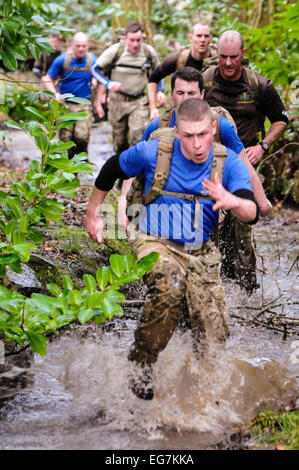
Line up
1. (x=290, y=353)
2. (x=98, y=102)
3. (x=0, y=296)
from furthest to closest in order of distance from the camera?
(x=98, y=102) → (x=290, y=353) → (x=0, y=296)

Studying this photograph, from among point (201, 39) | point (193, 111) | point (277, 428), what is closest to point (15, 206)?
point (193, 111)

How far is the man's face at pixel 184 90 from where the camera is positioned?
18.4 ft

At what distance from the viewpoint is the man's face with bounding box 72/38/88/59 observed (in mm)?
10273

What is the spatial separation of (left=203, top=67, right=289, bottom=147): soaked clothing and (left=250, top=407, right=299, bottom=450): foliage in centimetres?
362

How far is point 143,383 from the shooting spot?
13.7 feet

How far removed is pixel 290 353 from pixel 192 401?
46.8 inches

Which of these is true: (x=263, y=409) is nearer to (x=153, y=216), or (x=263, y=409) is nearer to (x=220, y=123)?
(x=153, y=216)

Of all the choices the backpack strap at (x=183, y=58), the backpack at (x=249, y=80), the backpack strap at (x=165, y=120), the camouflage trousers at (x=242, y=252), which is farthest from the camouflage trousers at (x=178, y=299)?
the backpack strap at (x=183, y=58)

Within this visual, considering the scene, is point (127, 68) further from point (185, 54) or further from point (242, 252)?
point (242, 252)

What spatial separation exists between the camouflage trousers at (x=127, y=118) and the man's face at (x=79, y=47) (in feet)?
3.20

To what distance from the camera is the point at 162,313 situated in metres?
4.06

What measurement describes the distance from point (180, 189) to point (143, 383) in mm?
1407

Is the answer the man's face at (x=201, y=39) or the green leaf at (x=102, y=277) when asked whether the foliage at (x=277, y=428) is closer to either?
the green leaf at (x=102, y=277)
